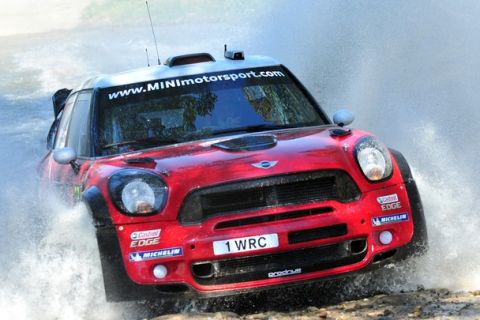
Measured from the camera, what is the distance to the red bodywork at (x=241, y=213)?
187 inches

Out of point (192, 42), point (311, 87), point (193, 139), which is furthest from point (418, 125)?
point (192, 42)

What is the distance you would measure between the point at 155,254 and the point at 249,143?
0.97 metres

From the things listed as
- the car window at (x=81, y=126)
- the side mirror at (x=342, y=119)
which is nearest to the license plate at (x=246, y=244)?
the car window at (x=81, y=126)

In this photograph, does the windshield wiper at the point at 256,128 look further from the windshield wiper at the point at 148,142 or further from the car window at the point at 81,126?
the car window at the point at 81,126

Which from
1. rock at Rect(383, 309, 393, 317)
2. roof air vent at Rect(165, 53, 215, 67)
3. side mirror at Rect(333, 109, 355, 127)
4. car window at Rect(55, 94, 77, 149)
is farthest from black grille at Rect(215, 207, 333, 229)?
car window at Rect(55, 94, 77, 149)

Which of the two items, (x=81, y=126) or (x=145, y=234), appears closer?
(x=145, y=234)

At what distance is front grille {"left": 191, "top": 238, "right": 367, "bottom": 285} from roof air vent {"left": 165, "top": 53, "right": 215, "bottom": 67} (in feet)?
8.27

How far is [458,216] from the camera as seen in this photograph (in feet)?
19.0

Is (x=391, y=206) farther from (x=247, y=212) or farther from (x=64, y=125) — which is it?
(x=64, y=125)

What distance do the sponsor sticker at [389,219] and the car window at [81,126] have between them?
201cm

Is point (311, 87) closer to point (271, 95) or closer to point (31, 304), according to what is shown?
point (271, 95)

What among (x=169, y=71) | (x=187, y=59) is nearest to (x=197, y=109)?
(x=169, y=71)

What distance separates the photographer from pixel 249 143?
17.5 feet

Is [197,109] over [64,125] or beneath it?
over
